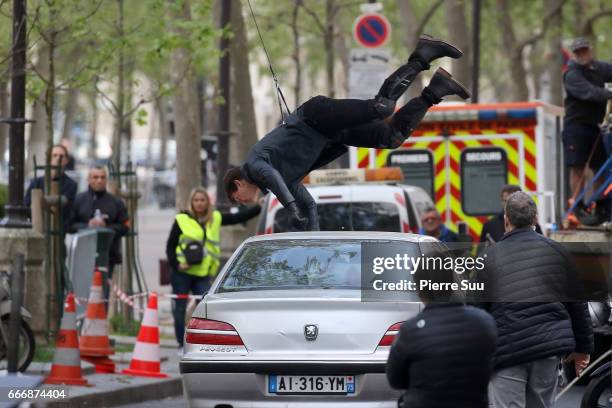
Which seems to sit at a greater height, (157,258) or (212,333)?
(212,333)

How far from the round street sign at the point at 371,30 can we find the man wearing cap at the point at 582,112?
5.39 metres

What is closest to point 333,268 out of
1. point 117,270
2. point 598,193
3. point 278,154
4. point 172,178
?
point 278,154

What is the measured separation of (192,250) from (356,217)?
1.83 m

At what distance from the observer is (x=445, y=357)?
7008 mm

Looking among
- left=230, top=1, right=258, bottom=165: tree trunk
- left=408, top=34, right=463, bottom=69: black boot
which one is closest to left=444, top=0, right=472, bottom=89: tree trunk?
left=230, top=1, right=258, bottom=165: tree trunk

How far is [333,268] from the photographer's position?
32.7ft

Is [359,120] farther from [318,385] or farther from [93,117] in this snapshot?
[93,117]

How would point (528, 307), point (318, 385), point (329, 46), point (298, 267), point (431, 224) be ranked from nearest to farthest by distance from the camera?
1. point (528, 307)
2. point (318, 385)
3. point (298, 267)
4. point (431, 224)
5. point (329, 46)

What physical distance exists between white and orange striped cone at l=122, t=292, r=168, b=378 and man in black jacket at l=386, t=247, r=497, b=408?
7.20 m

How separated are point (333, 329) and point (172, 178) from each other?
54.1m

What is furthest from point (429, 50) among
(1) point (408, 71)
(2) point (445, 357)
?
(2) point (445, 357)

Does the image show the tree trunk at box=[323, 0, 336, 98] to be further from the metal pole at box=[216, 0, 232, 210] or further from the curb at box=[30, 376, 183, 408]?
the curb at box=[30, 376, 183, 408]

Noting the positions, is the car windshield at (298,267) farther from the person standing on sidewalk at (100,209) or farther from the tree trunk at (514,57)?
the tree trunk at (514,57)

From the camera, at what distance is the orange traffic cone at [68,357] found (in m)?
12.9
